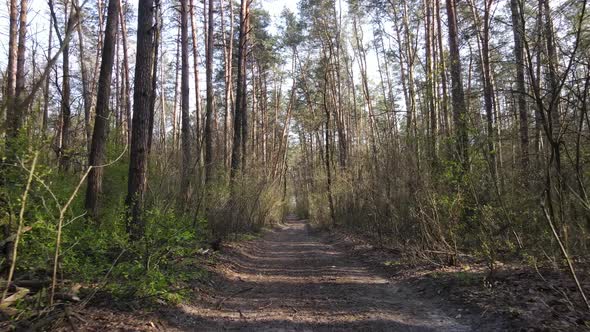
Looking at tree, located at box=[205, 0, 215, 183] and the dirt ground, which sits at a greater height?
tree, located at box=[205, 0, 215, 183]

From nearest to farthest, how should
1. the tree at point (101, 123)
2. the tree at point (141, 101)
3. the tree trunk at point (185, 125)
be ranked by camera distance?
1. the tree at point (141, 101)
2. the tree at point (101, 123)
3. the tree trunk at point (185, 125)

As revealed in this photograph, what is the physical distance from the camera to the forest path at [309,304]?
463 cm

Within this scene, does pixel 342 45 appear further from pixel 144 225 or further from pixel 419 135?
pixel 144 225

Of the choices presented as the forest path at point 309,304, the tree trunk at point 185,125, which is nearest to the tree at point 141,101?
the tree trunk at point 185,125

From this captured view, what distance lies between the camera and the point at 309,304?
220 inches

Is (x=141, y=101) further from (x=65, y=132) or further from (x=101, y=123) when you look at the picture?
(x=65, y=132)

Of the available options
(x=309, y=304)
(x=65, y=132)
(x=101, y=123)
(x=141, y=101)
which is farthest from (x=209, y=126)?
(x=309, y=304)

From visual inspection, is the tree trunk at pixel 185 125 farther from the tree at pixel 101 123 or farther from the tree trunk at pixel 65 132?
the tree trunk at pixel 65 132

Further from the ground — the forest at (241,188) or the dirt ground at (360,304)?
the forest at (241,188)

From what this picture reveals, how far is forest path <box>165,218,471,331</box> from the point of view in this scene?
4.63m

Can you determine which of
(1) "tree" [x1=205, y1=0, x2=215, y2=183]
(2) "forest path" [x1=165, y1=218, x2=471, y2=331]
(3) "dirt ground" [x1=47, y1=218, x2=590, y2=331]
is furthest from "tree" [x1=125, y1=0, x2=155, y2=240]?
(1) "tree" [x1=205, y1=0, x2=215, y2=183]

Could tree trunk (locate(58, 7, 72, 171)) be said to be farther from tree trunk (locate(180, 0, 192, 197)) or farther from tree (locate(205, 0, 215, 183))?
tree (locate(205, 0, 215, 183))

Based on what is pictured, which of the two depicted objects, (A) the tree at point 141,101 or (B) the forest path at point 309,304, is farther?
(A) the tree at point 141,101

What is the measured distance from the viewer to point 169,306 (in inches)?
196
